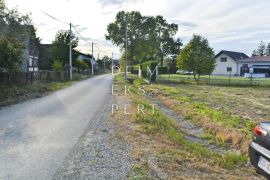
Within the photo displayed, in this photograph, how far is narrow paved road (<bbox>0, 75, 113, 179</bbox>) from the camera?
574 cm

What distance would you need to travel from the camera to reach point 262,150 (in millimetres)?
5328

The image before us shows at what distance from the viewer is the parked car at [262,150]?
17.0ft

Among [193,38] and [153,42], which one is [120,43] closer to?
[153,42]

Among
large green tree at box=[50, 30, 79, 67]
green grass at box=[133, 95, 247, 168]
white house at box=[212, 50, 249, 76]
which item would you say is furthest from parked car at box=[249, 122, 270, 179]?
white house at box=[212, 50, 249, 76]

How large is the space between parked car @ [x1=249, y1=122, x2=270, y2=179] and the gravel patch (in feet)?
7.05

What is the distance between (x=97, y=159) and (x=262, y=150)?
2.97 m

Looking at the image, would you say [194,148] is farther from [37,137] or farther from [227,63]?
[227,63]

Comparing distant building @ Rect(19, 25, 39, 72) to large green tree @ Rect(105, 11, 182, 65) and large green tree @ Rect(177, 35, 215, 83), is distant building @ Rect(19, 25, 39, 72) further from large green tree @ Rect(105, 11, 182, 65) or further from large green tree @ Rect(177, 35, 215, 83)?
large green tree @ Rect(105, 11, 182, 65)

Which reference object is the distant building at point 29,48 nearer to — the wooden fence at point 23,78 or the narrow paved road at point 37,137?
the wooden fence at point 23,78

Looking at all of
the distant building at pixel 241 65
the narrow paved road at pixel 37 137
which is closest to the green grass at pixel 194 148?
the narrow paved road at pixel 37 137

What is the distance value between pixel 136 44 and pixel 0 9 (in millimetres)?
42878

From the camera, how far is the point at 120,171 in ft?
18.3

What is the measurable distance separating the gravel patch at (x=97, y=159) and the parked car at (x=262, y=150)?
2150 mm

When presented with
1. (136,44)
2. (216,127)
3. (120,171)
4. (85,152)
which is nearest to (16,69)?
(216,127)
